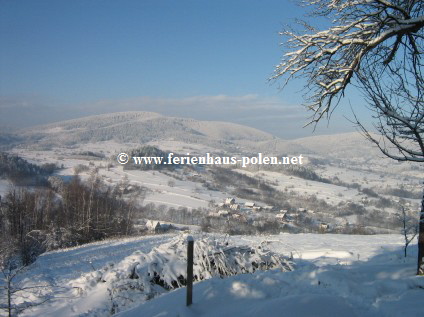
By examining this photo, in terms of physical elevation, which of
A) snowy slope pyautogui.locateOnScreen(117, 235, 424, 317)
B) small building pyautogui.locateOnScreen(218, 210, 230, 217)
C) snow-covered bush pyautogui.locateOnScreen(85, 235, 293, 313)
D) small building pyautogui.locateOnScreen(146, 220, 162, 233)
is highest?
snowy slope pyautogui.locateOnScreen(117, 235, 424, 317)

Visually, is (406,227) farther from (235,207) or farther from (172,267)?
(235,207)

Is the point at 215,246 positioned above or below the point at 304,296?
below

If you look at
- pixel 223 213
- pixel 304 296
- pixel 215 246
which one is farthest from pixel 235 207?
pixel 304 296

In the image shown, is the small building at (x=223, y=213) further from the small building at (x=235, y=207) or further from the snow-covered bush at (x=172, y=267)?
the snow-covered bush at (x=172, y=267)

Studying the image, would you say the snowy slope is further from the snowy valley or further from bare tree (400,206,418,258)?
bare tree (400,206,418,258)

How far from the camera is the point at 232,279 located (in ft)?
13.5

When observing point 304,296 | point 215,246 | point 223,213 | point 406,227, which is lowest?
point 223,213

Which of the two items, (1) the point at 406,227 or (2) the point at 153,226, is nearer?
(1) the point at 406,227

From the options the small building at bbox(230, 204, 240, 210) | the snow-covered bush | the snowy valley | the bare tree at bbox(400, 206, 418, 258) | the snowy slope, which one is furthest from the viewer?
the small building at bbox(230, 204, 240, 210)

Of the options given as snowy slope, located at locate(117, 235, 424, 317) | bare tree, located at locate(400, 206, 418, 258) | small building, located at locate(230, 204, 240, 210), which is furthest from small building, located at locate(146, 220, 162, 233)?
snowy slope, located at locate(117, 235, 424, 317)

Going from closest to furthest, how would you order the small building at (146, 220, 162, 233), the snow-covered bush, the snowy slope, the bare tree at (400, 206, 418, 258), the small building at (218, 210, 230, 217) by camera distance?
the snowy slope < the snow-covered bush < the bare tree at (400, 206, 418, 258) < the small building at (146, 220, 162, 233) < the small building at (218, 210, 230, 217)

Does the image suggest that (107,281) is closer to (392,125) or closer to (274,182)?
(392,125)

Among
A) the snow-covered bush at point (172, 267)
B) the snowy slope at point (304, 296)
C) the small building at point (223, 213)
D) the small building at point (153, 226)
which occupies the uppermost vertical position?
the snowy slope at point (304, 296)

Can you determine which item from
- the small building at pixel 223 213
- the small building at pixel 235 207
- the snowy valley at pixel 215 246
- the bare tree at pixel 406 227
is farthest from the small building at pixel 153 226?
the bare tree at pixel 406 227
